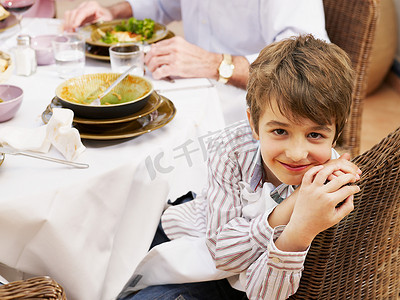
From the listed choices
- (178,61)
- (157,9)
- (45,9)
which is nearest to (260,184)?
(178,61)

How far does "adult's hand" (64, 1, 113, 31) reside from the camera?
6.68 feet

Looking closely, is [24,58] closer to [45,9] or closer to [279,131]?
[279,131]

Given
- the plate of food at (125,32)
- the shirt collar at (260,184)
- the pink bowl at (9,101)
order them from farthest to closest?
1. the plate of food at (125,32)
2. the pink bowl at (9,101)
3. the shirt collar at (260,184)

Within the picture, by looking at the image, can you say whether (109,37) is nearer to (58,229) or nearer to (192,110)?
(192,110)

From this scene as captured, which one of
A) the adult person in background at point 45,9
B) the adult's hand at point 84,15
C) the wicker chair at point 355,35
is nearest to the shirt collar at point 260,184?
the wicker chair at point 355,35

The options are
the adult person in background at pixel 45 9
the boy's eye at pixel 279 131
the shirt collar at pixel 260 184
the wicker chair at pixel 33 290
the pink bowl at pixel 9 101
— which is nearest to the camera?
the wicker chair at pixel 33 290

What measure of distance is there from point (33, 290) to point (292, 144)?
1.85 feet

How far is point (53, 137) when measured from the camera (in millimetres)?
1228

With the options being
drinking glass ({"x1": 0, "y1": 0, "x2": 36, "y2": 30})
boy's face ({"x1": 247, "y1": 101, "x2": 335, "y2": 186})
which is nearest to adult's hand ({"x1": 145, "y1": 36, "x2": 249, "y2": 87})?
drinking glass ({"x1": 0, "y1": 0, "x2": 36, "y2": 30})

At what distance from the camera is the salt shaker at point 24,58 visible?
1659mm

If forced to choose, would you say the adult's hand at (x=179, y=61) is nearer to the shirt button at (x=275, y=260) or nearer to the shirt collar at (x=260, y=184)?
the shirt collar at (x=260, y=184)

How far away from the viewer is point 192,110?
1500mm

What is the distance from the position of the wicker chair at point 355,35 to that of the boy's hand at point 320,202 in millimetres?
1166

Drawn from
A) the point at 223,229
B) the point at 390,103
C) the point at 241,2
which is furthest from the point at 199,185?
the point at 390,103
